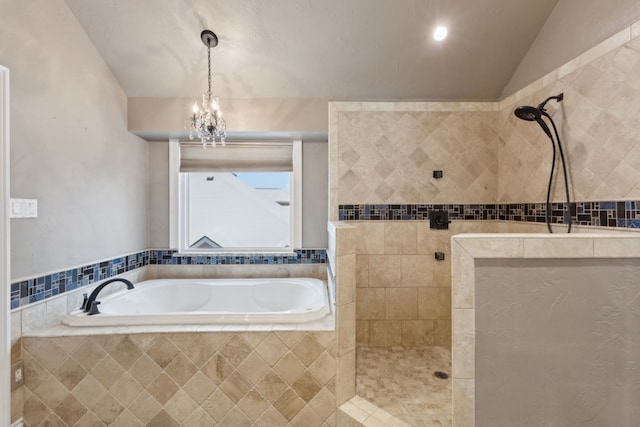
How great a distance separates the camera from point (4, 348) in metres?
1.47

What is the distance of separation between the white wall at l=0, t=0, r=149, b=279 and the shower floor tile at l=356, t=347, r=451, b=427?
2.13 metres

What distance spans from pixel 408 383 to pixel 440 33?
94.3 inches

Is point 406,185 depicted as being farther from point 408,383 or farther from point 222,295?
point 222,295

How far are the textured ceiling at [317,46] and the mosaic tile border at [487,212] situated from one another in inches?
36.3

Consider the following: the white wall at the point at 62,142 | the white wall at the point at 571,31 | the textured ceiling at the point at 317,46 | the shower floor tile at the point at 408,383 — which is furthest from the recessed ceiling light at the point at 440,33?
the white wall at the point at 62,142

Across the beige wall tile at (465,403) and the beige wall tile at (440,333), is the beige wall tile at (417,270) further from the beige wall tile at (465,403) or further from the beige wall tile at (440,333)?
the beige wall tile at (465,403)

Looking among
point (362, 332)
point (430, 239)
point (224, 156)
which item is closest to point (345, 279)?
point (362, 332)

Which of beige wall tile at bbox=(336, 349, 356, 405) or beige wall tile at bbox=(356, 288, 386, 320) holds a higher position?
beige wall tile at bbox=(356, 288, 386, 320)

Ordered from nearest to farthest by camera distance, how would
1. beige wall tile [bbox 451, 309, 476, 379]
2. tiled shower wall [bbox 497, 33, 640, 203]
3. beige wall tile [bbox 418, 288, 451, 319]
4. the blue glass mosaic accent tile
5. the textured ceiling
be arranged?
beige wall tile [bbox 451, 309, 476, 379] < tiled shower wall [bbox 497, 33, 640, 203] < the textured ceiling < beige wall tile [bbox 418, 288, 451, 319] < the blue glass mosaic accent tile

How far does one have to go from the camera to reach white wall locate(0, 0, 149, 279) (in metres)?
1.55

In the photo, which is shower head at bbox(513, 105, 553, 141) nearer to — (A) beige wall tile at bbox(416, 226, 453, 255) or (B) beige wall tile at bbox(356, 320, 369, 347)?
(A) beige wall tile at bbox(416, 226, 453, 255)

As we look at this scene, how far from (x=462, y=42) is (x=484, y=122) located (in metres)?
0.67

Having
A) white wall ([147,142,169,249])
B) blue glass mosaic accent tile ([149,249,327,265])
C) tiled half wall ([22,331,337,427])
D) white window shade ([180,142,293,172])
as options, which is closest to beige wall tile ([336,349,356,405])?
tiled half wall ([22,331,337,427])

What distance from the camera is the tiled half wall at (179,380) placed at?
61.6 inches
